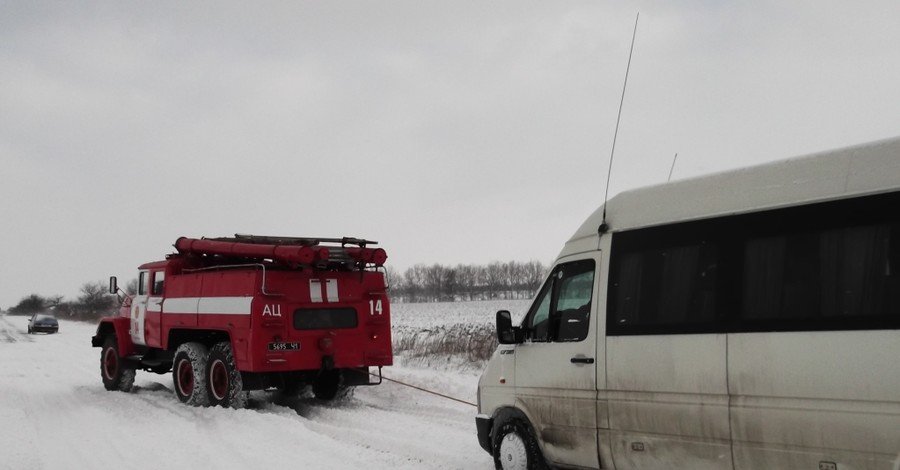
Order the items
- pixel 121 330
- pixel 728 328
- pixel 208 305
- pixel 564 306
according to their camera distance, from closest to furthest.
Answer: pixel 728 328, pixel 564 306, pixel 208 305, pixel 121 330

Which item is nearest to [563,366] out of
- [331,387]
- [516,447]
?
[516,447]

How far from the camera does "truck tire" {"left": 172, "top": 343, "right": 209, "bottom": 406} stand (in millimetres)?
12078

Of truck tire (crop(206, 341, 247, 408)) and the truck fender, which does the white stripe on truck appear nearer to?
truck tire (crop(206, 341, 247, 408))

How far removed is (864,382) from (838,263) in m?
0.73

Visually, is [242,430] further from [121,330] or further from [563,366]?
[121,330]

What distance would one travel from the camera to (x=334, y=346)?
11.6m

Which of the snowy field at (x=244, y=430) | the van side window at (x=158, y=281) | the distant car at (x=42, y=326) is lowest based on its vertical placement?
the distant car at (x=42, y=326)

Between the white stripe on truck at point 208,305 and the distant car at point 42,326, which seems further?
the distant car at point 42,326

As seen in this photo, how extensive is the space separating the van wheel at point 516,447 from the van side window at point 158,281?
8900mm

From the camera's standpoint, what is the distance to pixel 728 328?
498cm

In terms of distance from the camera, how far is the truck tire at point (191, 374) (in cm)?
1208

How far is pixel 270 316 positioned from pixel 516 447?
5398mm

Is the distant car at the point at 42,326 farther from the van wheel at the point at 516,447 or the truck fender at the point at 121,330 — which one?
the van wheel at the point at 516,447

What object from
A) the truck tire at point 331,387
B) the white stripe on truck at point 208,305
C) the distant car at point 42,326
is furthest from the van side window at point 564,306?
the distant car at point 42,326
